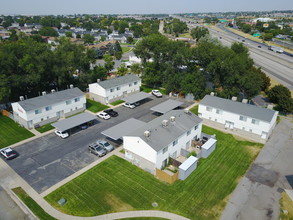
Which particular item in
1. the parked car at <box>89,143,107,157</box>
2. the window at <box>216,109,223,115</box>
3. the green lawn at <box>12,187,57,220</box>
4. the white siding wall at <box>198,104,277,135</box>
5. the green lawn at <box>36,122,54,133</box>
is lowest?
the green lawn at <box>36,122,54,133</box>

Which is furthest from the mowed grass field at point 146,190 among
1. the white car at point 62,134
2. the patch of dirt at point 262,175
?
the white car at point 62,134

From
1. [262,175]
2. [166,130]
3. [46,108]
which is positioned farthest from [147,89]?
[262,175]

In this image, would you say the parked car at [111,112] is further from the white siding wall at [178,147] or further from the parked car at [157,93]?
the white siding wall at [178,147]

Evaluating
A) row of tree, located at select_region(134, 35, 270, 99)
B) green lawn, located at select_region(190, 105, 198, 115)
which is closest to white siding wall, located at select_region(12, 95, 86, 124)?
row of tree, located at select_region(134, 35, 270, 99)

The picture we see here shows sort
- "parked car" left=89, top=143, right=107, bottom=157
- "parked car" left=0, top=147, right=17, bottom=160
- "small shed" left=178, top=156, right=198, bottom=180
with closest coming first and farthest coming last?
"small shed" left=178, top=156, right=198, bottom=180, "parked car" left=0, top=147, right=17, bottom=160, "parked car" left=89, top=143, right=107, bottom=157

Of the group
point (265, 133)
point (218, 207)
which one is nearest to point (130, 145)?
point (218, 207)

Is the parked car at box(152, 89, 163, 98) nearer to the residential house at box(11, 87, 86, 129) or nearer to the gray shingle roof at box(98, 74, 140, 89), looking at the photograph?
the gray shingle roof at box(98, 74, 140, 89)

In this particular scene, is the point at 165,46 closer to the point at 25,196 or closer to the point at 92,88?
the point at 92,88
